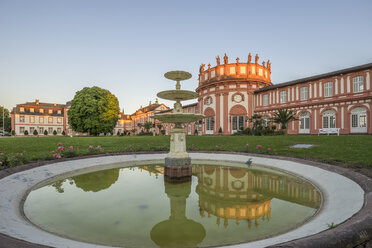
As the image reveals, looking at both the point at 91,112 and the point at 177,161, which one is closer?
the point at 177,161

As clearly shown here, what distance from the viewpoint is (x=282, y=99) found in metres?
29.3

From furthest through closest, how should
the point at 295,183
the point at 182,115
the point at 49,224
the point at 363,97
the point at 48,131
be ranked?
the point at 48,131 < the point at 363,97 < the point at 182,115 < the point at 295,183 < the point at 49,224

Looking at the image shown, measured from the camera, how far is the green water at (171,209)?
10.6 ft

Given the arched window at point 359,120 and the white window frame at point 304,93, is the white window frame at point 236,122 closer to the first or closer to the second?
the white window frame at point 304,93

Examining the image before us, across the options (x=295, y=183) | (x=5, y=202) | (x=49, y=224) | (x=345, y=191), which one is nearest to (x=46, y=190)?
(x=5, y=202)

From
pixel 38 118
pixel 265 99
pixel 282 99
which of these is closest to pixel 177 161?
pixel 282 99

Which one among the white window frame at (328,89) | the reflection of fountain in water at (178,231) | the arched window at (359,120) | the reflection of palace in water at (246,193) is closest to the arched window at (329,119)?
the arched window at (359,120)

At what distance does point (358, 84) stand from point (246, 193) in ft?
84.9

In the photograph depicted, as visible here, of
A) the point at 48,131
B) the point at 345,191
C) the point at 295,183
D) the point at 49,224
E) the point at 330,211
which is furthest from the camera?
the point at 48,131

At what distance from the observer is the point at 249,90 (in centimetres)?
3206

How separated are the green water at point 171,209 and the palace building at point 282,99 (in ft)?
67.7

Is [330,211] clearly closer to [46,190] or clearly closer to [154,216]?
[154,216]

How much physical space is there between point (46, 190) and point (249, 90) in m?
31.2

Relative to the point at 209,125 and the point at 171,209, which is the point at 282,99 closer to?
the point at 209,125
